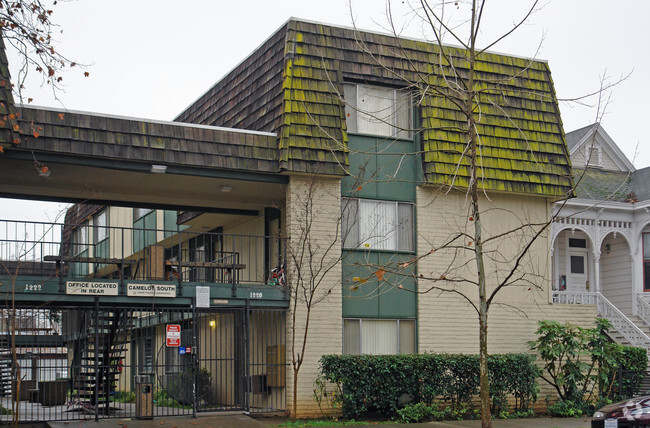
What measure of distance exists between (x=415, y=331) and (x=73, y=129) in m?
9.12

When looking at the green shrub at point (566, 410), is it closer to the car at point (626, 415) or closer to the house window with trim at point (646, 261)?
the car at point (626, 415)

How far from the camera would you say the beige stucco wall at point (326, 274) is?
1809cm

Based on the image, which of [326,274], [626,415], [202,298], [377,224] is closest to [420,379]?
[326,274]

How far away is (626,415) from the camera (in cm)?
1501

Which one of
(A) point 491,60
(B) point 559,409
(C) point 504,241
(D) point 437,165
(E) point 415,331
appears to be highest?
(A) point 491,60

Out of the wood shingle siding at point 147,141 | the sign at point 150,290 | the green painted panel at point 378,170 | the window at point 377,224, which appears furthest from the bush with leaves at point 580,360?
the sign at point 150,290

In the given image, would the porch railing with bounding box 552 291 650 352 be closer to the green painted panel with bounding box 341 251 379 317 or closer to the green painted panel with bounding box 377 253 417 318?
the green painted panel with bounding box 377 253 417 318

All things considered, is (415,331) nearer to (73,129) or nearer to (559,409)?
(559,409)

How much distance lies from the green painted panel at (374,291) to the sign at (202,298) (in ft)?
10.5

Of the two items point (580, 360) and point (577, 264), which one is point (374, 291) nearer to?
point (580, 360)

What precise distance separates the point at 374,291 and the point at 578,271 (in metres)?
10.2

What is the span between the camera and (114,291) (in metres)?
16.8

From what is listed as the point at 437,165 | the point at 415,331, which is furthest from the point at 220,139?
the point at 415,331

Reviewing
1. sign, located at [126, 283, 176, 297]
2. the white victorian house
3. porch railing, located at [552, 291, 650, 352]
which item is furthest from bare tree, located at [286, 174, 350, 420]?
the white victorian house
